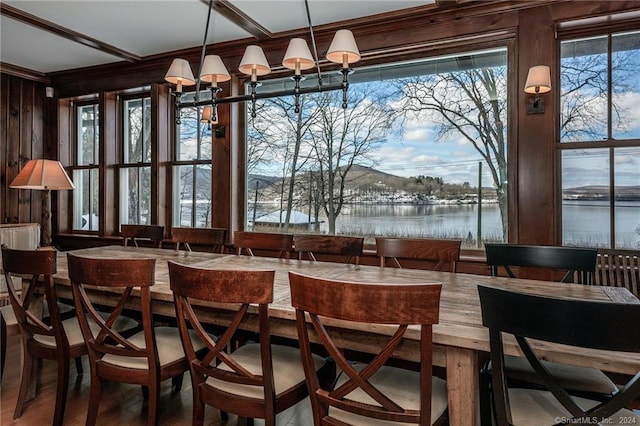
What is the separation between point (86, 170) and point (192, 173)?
1.67 m

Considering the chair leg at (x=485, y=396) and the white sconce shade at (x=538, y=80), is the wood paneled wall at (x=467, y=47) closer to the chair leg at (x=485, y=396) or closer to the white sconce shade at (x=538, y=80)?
the white sconce shade at (x=538, y=80)

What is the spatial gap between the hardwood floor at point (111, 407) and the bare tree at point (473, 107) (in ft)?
7.34

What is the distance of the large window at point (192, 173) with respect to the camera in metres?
4.20

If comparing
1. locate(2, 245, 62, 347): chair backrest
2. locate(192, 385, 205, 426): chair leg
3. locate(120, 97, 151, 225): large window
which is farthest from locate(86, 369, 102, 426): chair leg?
locate(120, 97, 151, 225): large window

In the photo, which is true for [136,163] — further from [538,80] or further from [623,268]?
[623,268]

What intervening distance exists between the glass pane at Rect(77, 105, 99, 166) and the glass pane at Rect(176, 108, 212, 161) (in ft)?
4.26

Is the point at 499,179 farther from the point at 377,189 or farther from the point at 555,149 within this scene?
the point at 377,189

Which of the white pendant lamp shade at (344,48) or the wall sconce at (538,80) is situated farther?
the wall sconce at (538,80)

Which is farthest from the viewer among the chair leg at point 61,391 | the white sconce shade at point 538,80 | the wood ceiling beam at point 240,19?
the wood ceiling beam at point 240,19

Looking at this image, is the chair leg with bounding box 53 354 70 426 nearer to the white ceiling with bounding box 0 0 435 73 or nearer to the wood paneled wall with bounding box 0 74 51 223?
the white ceiling with bounding box 0 0 435 73

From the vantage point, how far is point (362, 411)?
128cm

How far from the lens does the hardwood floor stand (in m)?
2.08

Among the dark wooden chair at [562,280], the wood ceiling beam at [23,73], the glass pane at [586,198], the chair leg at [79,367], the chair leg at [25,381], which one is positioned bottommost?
the chair leg at [79,367]

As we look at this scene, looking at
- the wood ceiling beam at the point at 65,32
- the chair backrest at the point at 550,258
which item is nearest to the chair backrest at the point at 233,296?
the chair backrest at the point at 550,258
